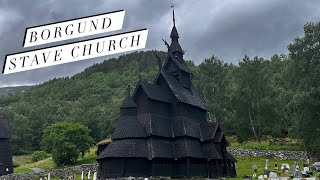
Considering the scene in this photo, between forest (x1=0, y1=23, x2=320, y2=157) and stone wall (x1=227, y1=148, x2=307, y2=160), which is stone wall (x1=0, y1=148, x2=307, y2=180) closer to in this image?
stone wall (x1=227, y1=148, x2=307, y2=160)

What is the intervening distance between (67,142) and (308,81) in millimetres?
35401

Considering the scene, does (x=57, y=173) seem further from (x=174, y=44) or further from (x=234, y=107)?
(x=234, y=107)

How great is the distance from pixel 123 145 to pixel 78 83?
130m

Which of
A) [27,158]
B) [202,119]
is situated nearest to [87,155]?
[27,158]

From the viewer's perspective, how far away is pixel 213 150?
3988 cm

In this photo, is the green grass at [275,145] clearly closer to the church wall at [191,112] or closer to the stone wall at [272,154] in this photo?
the stone wall at [272,154]

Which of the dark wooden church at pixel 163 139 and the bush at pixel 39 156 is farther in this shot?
the bush at pixel 39 156

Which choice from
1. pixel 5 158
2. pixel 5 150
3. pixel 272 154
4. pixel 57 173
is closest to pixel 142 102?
pixel 57 173

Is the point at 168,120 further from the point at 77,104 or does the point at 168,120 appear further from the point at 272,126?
the point at 77,104

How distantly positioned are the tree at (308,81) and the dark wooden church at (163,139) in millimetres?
8927

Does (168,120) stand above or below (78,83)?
below

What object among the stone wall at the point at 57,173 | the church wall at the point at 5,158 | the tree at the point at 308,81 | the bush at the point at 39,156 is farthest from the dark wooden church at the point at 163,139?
the bush at the point at 39,156

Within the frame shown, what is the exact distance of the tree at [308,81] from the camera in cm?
4125

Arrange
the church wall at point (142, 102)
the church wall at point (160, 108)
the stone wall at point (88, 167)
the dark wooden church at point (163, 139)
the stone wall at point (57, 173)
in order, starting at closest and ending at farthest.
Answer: the dark wooden church at point (163, 139)
the church wall at point (142, 102)
the church wall at point (160, 108)
the stone wall at point (88, 167)
the stone wall at point (57, 173)
